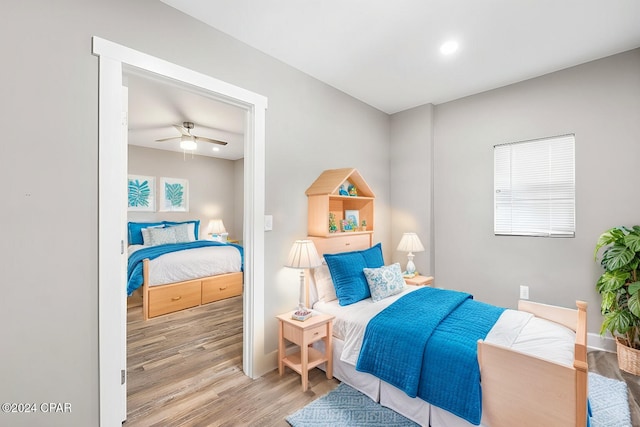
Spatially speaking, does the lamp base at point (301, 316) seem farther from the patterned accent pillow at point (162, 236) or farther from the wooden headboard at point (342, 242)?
the patterned accent pillow at point (162, 236)

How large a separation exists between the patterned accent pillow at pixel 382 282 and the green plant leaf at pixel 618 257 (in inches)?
64.8

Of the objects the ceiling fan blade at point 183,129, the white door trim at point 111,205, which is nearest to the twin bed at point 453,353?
the white door trim at point 111,205

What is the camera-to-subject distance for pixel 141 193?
5.61 metres

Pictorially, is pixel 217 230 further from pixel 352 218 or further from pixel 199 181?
pixel 352 218

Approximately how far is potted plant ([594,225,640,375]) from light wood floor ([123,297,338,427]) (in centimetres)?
229

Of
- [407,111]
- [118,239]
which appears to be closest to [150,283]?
[118,239]

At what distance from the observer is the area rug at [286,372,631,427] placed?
5.99 feet

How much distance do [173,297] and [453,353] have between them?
3536mm

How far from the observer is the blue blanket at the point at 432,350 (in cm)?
157

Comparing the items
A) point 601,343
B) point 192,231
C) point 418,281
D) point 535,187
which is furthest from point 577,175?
point 192,231

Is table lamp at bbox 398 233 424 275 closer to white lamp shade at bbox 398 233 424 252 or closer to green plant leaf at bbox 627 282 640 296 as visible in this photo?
white lamp shade at bbox 398 233 424 252

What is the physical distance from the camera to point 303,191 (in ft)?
9.36

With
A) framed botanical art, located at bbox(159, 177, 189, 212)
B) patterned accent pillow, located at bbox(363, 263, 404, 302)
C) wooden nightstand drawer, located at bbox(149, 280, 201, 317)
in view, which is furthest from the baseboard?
framed botanical art, located at bbox(159, 177, 189, 212)

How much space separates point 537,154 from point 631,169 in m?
0.70
